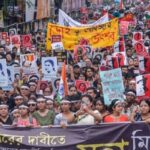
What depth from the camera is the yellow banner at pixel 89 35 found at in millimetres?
19500

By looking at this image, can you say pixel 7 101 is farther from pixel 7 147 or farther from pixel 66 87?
pixel 7 147

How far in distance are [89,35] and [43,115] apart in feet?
29.5

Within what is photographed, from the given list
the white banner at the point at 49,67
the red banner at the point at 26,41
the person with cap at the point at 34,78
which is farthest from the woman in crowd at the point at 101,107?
the red banner at the point at 26,41

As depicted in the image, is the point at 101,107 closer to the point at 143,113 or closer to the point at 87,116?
the point at 87,116

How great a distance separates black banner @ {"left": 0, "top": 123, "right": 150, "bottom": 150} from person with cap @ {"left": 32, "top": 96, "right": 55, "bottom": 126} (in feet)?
2.70

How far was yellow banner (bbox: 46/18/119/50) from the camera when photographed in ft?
64.0

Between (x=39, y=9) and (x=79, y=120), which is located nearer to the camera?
(x=79, y=120)

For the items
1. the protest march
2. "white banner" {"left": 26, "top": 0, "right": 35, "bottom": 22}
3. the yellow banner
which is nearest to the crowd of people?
the protest march

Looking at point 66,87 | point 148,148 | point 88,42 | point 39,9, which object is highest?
point 39,9

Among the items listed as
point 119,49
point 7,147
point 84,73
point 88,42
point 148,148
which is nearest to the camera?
point 148,148

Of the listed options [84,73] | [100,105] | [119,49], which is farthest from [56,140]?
[119,49]

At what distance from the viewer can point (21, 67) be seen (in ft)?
53.6

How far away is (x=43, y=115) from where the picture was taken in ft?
37.0

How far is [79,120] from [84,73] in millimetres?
4839
